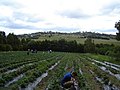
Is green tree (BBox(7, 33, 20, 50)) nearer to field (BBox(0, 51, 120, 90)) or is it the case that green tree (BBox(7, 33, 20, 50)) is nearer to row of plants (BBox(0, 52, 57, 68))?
row of plants (BBox(0, 52, 57, 68))

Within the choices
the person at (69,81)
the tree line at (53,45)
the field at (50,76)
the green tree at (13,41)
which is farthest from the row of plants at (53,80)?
the green tree at (13,41)

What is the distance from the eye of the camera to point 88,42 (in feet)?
405

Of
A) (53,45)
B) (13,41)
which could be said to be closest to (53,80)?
(13,41)

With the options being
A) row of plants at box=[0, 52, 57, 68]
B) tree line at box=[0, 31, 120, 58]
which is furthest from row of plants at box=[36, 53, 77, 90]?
tree line at box=[0, 31, 120, 58]

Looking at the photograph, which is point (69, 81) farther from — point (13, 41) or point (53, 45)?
point (53, 45)

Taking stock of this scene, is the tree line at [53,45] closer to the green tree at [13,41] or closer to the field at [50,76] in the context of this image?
the green tree at [13,41]

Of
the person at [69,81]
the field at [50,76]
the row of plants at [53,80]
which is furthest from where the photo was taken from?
the field at [50,76]

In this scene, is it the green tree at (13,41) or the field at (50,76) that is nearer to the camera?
the field at (50,76)

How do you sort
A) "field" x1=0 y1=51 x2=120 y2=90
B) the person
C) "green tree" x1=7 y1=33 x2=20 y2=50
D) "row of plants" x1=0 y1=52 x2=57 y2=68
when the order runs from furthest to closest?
1. "green tree" x1=7 y1=33 x2=20 y2=50
2. "row of plants" x1=0 y1=52 x2=57 y2=68
3. "field" x1=0 y1=51 x2=120 y2=90
4. the person

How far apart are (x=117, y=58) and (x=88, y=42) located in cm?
6014

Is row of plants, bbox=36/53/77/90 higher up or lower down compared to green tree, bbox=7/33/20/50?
higher up

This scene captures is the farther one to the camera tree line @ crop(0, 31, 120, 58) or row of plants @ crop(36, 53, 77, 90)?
tree line @ crop(0, 31, 120, 58)

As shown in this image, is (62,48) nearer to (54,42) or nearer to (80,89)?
(54,42)

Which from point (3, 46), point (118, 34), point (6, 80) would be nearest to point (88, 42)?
point (3, 46)
